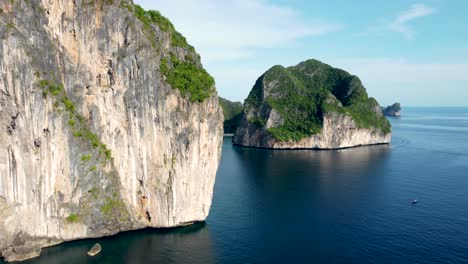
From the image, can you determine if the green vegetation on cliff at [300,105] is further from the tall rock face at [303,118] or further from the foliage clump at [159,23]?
the foliage clump at [159,23]

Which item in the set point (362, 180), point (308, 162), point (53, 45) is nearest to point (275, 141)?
point (308, 162)

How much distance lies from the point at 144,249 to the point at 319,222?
32.2 meters

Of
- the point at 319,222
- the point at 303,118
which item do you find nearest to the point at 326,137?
the point at 303,118

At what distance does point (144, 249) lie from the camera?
173ft

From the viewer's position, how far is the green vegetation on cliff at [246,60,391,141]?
553 ft

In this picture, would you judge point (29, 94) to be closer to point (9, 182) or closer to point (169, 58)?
point (9, 182)

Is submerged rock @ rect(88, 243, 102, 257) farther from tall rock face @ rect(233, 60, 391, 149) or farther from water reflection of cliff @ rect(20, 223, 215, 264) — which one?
tall rock face @ rect(233, 60, 391, 149)

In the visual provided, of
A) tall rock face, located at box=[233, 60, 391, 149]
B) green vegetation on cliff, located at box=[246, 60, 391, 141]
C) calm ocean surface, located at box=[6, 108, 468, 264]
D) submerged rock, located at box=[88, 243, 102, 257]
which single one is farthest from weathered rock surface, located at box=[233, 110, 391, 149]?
submerged rock, located at box=[88, 243, 102, 257]

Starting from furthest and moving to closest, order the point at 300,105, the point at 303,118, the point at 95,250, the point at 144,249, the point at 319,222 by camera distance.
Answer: the point at 300,105 → the point at 303,118 → the point at 319,222 → the point at 144,249 → the point at 95,250

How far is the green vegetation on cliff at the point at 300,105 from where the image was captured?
6639 inches

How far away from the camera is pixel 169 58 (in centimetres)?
6050

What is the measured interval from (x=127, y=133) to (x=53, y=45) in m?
16.0

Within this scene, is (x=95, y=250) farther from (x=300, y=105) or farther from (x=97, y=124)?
(x=300, y=105)

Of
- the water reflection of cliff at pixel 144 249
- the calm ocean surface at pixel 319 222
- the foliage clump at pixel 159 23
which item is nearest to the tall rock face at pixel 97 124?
the foliage clump at pixel 159 23
